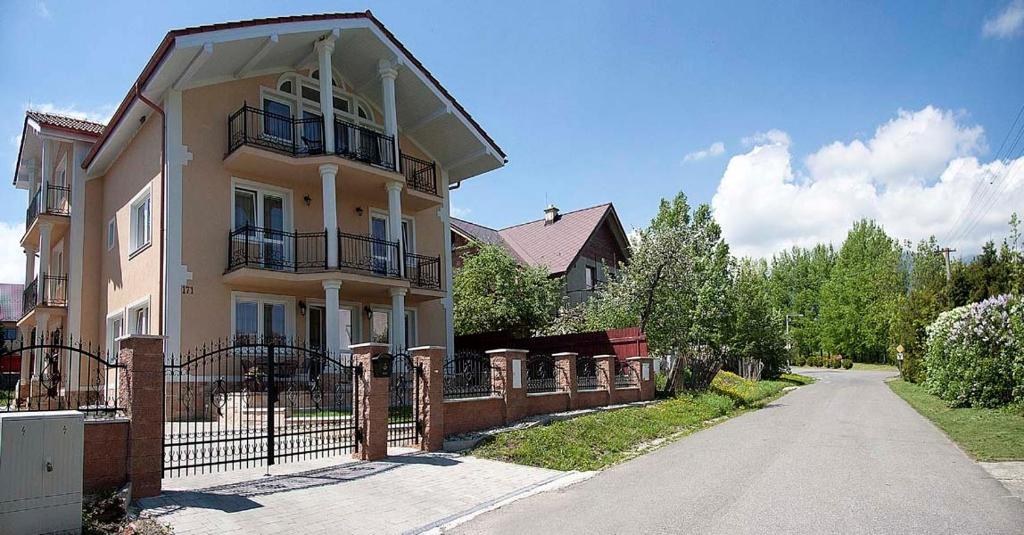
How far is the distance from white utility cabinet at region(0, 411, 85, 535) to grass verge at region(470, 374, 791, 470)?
637cm

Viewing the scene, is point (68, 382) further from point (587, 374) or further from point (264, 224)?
point (587, 374)

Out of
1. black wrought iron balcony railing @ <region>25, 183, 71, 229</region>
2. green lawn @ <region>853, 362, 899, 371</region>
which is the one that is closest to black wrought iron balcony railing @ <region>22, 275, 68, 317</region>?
black wrought iron balcony railing @ <region>25, 183, 71, 229</region>

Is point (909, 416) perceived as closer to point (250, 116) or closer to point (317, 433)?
point (317, 433)

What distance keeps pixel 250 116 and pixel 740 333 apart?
2894 centimetres

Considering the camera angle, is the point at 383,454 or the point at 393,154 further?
→ the point at 393,154

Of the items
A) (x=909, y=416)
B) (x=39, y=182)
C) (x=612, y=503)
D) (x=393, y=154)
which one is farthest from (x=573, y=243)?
(x=612, y=503)

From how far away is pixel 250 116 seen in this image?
61.3 ft

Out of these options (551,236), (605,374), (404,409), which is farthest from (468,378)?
(551,236)

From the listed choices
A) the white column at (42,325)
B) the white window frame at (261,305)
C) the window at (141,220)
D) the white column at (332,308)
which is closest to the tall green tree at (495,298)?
the white window frame at (261,305)

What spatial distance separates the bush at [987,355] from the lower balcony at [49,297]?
26.4 metres

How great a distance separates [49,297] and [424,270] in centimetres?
1221

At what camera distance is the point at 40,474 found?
263 inches

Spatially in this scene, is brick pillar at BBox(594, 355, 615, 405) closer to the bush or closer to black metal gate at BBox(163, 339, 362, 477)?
black metal gate at BBox(163, 339, 362, 477)

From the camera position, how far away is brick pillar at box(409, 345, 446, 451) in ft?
40.2
